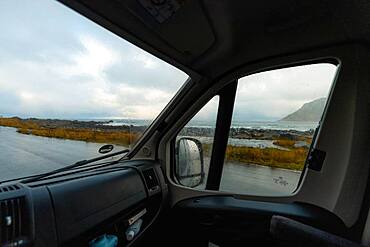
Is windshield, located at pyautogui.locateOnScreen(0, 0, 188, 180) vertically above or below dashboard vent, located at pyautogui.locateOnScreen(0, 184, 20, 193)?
above

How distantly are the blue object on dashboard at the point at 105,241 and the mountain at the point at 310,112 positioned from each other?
4.79ft

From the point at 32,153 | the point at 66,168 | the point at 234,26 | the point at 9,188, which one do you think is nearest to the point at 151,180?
the point at 66,168

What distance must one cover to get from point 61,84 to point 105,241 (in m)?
0.93

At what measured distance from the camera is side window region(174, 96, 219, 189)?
1.92 metres

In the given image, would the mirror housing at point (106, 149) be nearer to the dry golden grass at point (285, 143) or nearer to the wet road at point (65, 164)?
the wet road at point (65, 164)

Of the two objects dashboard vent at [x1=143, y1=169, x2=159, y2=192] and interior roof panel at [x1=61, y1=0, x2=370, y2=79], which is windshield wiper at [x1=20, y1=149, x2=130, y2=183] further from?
interior roof panel at [x1=61, y1=0, x2=370, y2=79]

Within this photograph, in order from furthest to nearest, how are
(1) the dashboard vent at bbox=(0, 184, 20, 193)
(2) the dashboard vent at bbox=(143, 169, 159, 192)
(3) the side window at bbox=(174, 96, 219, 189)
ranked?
(3) the side window at bbox=(174, 96, 219, 189), (2) the dashboard vent at bbox=(143, 169, 159, 192), (1) the dashboard vent at bbox=(0, 184, 20, 193)

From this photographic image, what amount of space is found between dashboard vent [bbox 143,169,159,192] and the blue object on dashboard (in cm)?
47

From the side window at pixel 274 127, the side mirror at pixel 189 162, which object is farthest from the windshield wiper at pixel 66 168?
the side window at pixel 274 127

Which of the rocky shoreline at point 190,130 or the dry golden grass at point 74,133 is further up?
the rocky shoreline at point 190,130

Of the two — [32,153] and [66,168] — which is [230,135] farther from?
[32,153]

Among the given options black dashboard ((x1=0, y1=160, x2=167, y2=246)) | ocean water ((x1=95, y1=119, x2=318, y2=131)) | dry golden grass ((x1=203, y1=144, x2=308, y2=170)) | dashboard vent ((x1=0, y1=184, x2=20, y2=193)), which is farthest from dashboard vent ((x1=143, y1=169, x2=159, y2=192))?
dashboard vent ((x1=0, y1=184, x2=20, y2=193))

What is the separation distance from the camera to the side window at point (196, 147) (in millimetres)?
1918

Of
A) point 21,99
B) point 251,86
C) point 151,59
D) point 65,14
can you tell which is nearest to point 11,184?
point 21,99
